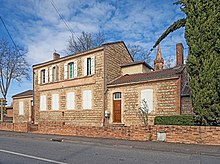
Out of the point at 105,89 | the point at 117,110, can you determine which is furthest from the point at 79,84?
the point at 117,110

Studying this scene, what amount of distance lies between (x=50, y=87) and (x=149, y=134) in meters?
16.1

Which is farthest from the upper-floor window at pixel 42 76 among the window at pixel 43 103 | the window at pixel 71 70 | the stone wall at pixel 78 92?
the window at pixel 71 70

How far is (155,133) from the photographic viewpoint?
12664 mm

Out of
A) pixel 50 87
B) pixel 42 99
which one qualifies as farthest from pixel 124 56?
pixel 42 99

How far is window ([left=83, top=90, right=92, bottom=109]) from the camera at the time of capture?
21834mm

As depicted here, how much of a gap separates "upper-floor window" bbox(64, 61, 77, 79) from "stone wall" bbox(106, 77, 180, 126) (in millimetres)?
4910

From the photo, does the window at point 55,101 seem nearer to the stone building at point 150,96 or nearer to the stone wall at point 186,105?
the stone building at point 150,96

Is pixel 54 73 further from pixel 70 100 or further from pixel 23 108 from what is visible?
pixel 23 108

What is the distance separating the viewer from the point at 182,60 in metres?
24.4

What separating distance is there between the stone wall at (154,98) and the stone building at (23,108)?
44.0ft

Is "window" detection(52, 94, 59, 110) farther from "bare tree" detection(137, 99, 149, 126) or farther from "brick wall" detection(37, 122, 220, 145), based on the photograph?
"bare tree" detection(137, 99, 149, 126)

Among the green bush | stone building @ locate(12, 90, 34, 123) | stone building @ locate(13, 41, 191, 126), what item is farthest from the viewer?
stone building @ locate(12, 90, 34, 123)

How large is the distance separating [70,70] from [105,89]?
5523mm

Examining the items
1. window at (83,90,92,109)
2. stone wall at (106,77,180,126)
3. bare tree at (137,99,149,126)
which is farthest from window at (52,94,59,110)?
bare tree at (137,99,149,126)
